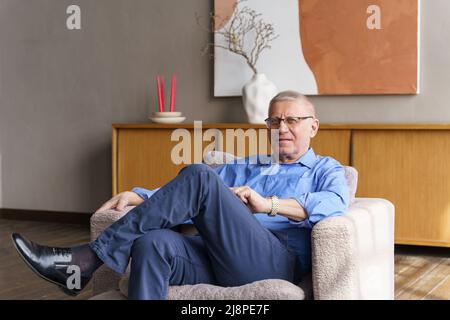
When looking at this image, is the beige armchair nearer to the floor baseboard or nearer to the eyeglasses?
the eyeglasses

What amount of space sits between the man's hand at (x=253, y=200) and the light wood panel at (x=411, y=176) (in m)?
2.05

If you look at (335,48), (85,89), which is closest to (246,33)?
(335,48)

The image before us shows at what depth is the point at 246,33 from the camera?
15.6ft

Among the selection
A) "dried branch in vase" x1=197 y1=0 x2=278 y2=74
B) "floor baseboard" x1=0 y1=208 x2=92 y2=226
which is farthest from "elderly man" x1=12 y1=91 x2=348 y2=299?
"floor baseboard" x1=0 y1=208 x2=92 y2=226

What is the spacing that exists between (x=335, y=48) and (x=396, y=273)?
1.54m

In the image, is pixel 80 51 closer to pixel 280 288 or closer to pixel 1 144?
pixel 1 144

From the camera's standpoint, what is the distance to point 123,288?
220 cm

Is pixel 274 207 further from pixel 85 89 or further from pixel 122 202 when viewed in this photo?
pixel 85 89

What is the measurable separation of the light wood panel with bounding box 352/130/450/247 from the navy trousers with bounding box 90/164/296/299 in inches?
82.2

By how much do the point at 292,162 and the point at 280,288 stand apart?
0.66m

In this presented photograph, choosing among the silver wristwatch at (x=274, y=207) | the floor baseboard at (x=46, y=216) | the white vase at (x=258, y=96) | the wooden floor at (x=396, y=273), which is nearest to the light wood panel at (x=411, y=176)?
the wooden floor at (x=396, y=273)

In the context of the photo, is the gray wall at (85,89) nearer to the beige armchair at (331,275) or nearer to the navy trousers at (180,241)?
the beige armchair at (331,275)

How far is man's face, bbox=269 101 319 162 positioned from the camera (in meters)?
2.53
